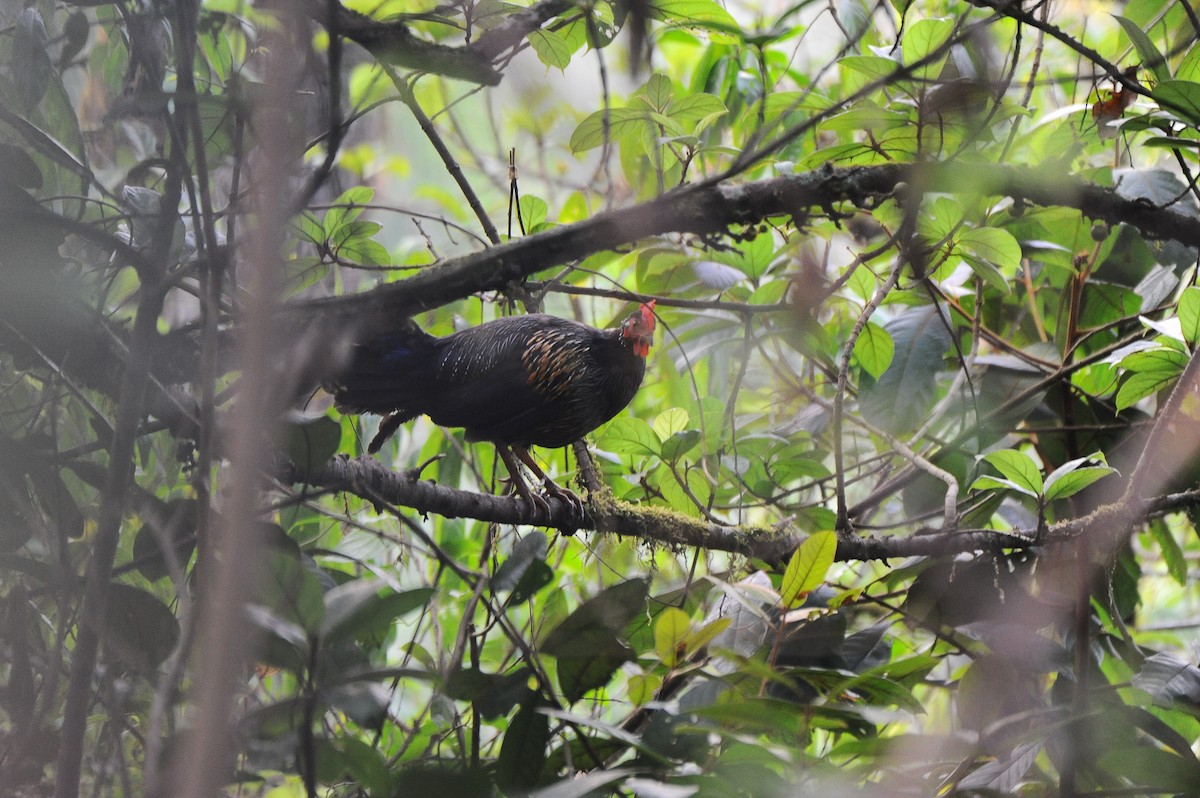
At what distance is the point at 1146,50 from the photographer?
186cm

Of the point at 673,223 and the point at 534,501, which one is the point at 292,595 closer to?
the point at 673,223

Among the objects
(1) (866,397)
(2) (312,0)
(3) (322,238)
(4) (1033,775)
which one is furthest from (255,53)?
(4) (1033,775)

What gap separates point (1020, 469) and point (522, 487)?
117cm

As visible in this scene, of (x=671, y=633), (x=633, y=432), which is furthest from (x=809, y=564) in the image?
(x=633, y=432)

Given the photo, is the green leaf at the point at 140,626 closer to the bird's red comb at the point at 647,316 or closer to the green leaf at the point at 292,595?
the green leaf at the point at 292,595

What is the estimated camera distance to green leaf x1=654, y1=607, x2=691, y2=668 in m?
1.21

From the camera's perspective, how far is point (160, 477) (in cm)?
206

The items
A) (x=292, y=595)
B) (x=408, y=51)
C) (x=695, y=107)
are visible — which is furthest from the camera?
(x=695, y=107)

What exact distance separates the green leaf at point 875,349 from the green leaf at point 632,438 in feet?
1.89

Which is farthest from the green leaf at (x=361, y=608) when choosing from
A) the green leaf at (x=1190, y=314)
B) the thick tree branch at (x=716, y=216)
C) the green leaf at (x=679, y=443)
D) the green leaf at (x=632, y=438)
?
the green leaf at (x=1190, y=314)

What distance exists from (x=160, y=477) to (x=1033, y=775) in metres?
2.09

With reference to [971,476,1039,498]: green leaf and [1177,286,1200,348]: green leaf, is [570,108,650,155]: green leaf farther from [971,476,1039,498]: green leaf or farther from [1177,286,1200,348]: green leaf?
[1177,286,1200,348]: green leaf

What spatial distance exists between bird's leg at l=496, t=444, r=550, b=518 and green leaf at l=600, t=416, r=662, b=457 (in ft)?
0.75

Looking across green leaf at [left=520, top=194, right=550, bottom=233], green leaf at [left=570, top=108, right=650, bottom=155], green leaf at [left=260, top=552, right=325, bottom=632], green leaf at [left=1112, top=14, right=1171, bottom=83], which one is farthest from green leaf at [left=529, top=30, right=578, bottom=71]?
green leaf at [left=260, top=552, right=325, bottom=632]
